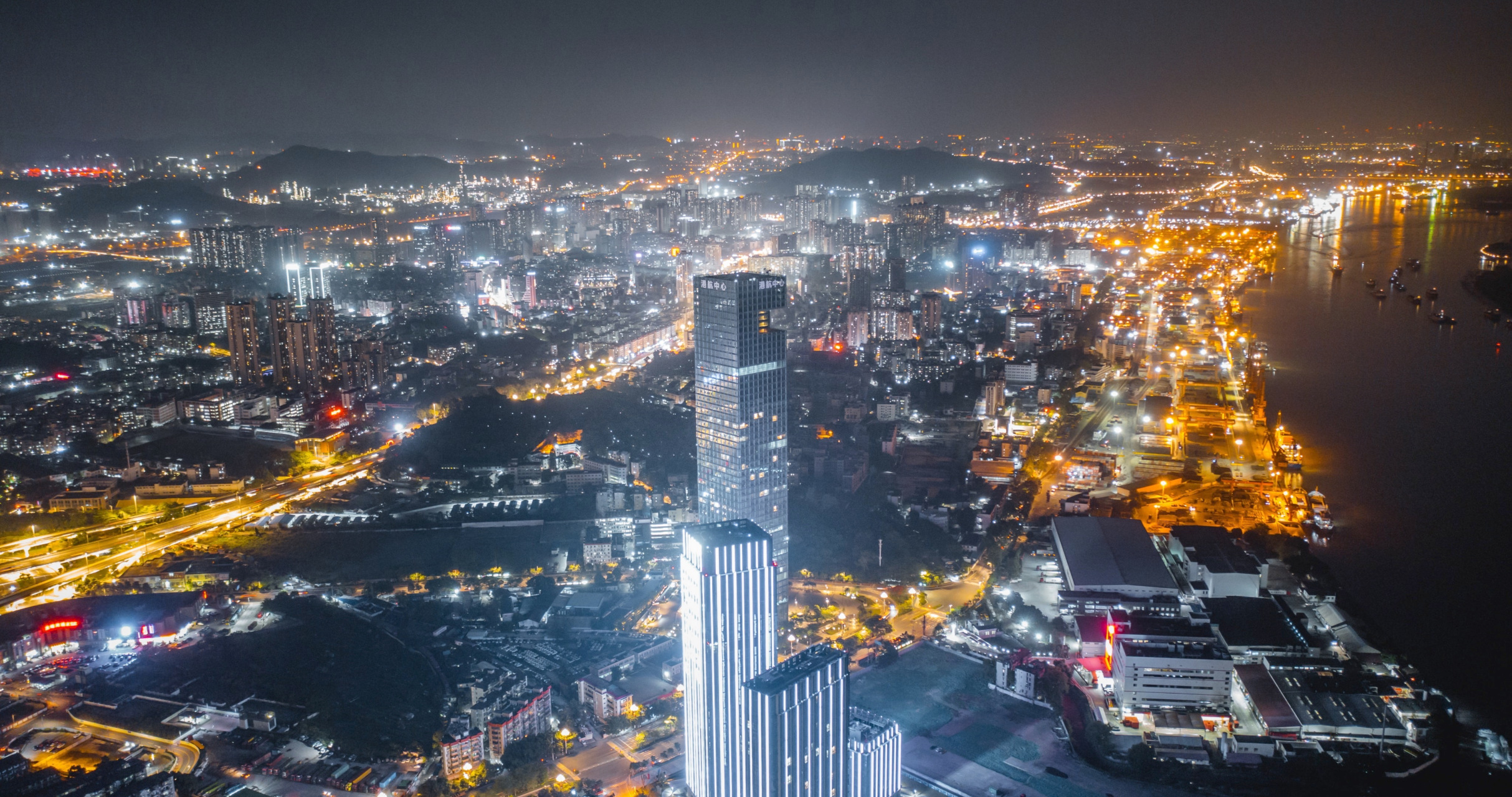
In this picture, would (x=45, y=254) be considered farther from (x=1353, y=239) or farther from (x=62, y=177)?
(x=1353, y=239)

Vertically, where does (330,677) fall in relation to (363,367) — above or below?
below

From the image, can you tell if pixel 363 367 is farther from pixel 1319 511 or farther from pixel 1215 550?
pixel 1319 511

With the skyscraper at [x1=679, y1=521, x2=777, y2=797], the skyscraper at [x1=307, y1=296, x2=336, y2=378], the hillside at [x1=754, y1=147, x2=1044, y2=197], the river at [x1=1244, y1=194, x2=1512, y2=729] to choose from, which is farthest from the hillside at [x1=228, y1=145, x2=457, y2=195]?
the skyscraper at [x1=679, y1=521, x2=777, y2=797]

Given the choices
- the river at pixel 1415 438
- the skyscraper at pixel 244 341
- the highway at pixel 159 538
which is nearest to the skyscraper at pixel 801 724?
the river at pixel 1415 438

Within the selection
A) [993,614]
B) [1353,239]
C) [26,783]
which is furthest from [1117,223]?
[26,783]

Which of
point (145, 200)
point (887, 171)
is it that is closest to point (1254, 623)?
point (145, 200)

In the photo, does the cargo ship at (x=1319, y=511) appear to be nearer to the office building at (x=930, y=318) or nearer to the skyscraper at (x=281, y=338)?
the office building at (x=930, y=318)

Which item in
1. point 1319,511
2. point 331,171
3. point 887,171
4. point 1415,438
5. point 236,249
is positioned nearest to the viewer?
point 1319,511

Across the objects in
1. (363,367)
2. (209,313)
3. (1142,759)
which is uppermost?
(209,313)
